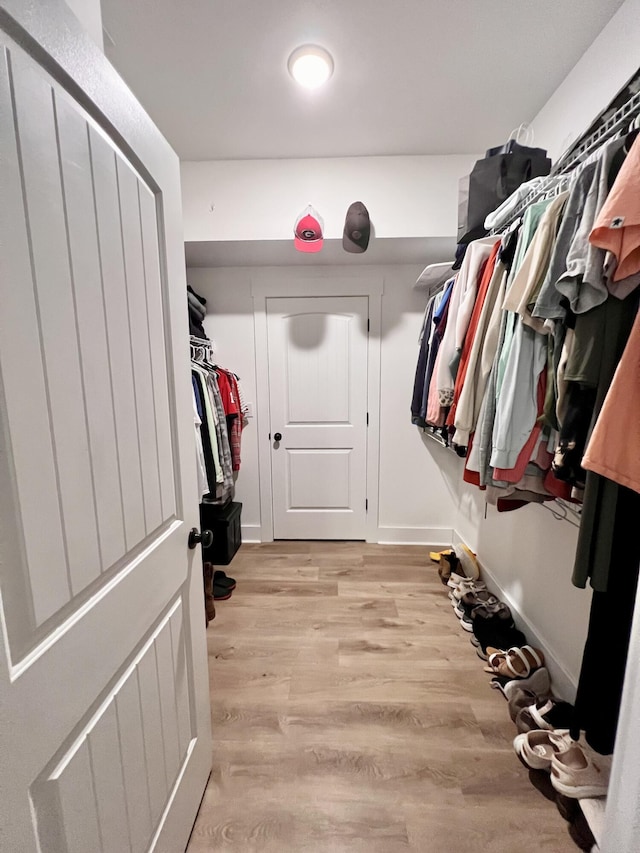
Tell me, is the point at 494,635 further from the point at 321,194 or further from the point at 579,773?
the point at 321,194

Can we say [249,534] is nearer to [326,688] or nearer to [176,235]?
[326,688]

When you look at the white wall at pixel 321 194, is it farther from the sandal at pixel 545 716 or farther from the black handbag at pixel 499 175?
the sandal at pixel 545 716

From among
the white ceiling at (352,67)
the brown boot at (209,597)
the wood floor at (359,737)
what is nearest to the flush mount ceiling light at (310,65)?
the white ceiling at (352,67)

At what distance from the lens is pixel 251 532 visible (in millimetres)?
2781

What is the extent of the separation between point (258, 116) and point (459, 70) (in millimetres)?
961

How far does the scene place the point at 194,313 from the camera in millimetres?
2232

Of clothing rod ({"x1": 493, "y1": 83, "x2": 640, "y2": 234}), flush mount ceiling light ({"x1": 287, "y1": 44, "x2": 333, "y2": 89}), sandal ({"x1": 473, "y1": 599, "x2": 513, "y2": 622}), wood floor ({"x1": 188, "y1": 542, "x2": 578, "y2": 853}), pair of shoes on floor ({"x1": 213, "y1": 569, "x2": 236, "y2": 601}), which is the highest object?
flush mount ceiling light ({"x1": 287, "y1": 44, "x2": 333, "y2": 89})

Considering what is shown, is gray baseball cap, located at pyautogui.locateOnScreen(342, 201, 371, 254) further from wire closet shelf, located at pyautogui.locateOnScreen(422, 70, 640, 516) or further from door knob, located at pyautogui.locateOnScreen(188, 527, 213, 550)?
door knob, located at pyautogui.locateOnScreen(188, 527, 213, 550)

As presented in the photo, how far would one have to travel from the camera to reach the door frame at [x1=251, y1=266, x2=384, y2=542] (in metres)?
2.49

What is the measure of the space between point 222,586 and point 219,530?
394 millimetres

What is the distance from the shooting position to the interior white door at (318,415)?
2551 mm

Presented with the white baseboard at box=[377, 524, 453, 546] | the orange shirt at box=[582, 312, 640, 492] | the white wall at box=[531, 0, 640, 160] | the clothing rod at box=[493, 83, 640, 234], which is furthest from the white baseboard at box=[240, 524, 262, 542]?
the white wall at box=[531, 0, 640, 160]

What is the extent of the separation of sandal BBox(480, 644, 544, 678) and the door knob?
4.78 feet

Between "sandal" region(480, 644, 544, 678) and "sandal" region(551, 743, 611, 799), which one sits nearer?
"sandal" region(551, 743, 611, 799)
